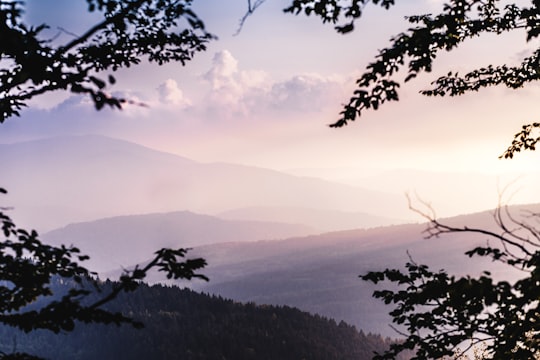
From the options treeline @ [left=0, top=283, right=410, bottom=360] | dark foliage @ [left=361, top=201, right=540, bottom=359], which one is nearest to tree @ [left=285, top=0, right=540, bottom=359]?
dark foliage @ [left=361, top=201, right=540, bottom=359]

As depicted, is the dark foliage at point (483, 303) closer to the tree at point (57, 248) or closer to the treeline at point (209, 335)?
the tree at point (57, 248)

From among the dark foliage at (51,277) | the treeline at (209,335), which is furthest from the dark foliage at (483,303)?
the treeline at (209,335)

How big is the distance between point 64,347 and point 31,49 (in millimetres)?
179623

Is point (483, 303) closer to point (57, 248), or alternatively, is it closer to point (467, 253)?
point (467, 253)

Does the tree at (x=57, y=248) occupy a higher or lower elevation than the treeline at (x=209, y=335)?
higher

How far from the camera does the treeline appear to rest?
13325 cm

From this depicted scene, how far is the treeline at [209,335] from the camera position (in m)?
133

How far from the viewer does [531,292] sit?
5.13m

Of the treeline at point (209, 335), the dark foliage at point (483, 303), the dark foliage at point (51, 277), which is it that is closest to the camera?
the dark foliage at point (483, 303)

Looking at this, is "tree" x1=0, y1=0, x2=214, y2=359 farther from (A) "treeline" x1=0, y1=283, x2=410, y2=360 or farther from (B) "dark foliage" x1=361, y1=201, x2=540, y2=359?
(A) "treeline" x1=0, y1=283, x2=410, y2=360

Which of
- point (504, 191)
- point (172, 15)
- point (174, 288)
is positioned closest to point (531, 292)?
point (504, 191)

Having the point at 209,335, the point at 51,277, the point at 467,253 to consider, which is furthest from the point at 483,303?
the point at 209,335

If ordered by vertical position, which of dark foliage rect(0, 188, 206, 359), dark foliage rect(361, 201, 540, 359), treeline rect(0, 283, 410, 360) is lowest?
treeline rect(0, 283, 410, 360)

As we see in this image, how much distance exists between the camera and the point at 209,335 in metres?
136
